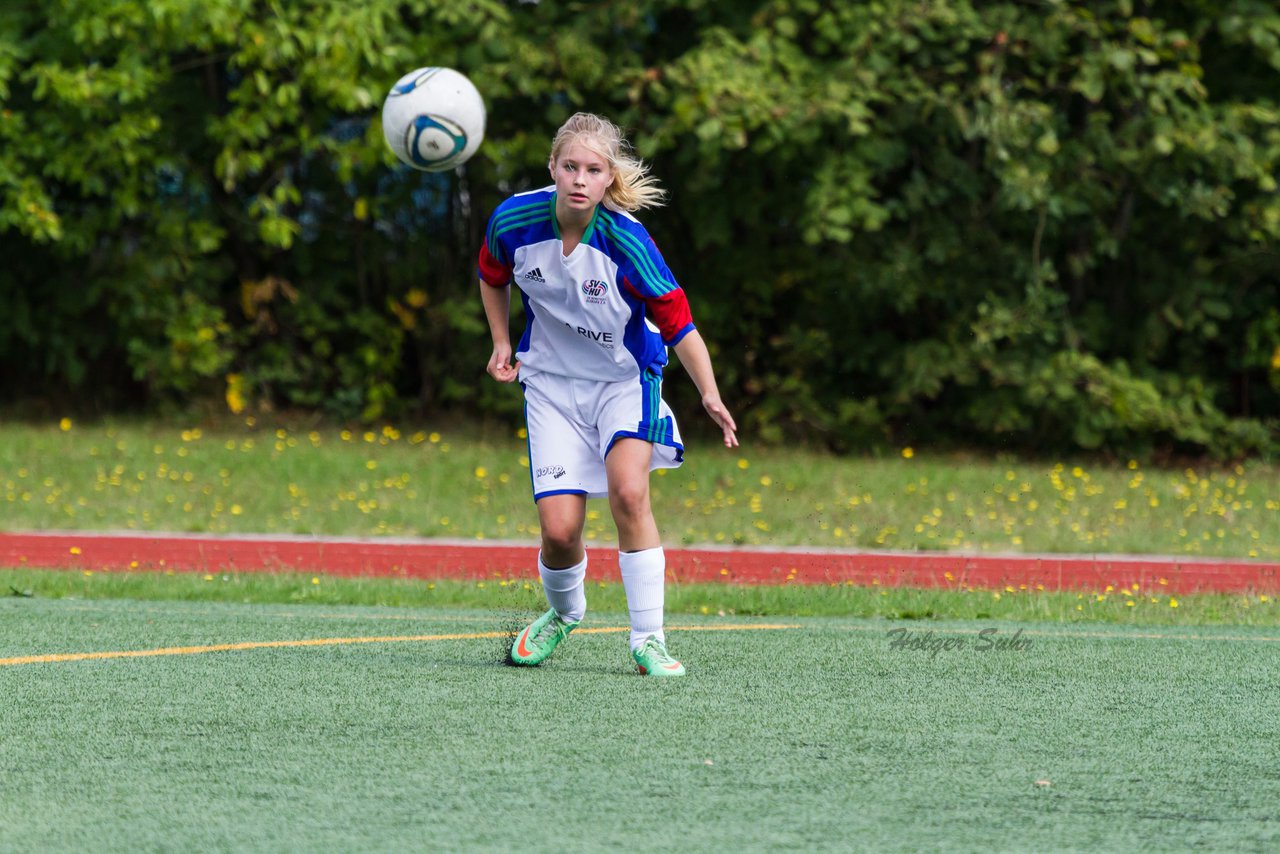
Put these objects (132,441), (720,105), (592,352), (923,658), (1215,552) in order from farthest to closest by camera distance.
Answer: (132,441), (720,105), (1215,552), (923,658), (592,352)

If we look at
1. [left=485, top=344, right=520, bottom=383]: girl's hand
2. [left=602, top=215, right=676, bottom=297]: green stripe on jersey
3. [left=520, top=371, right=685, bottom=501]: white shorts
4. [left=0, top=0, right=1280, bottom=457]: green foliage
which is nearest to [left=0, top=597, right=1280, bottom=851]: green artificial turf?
[left=520, top=371, right=685, bottom=501]: white shorts

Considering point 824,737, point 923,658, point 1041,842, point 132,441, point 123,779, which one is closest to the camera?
point 1041,842

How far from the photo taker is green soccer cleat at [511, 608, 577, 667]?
5641 mm

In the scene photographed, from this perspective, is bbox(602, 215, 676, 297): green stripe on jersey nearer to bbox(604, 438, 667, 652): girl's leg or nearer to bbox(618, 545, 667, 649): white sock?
bbox(604, 438, 667, 652): girl's leg

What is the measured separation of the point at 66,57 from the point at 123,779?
12.0 meters

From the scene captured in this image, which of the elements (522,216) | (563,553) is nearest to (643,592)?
(563,553)

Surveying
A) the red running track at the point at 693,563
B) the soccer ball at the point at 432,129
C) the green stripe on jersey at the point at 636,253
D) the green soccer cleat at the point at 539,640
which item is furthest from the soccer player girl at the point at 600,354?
the red running track at the point at 693,563

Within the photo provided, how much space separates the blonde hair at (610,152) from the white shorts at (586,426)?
0.59 meters

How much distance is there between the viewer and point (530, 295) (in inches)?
215

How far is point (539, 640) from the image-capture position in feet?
18.6

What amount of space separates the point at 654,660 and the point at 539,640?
1.65 feet

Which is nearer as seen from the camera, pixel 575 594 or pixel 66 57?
pixel 575 594

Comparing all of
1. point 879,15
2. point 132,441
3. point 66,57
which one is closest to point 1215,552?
point 879,15

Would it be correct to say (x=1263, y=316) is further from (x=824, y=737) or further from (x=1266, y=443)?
(x=824, y=737)
